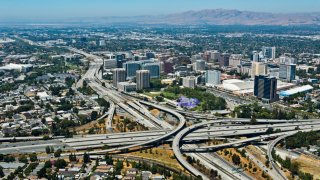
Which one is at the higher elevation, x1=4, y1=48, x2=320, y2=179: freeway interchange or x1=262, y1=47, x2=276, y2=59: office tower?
x1=262, y1=47, x2=276, y2=59: office tower

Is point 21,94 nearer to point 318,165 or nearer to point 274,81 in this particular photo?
point 274,81

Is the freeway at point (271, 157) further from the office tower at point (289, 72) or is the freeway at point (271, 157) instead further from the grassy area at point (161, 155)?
the office tower at point (289, 72)

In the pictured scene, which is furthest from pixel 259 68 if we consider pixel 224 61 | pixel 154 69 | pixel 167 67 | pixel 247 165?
pixel 247 165

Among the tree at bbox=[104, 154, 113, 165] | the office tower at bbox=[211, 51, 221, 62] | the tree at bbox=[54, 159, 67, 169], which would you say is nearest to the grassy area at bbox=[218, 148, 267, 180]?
the tree at bbox=[104, 154, 113, 165]

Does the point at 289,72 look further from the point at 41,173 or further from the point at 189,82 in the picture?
the point at 41,173

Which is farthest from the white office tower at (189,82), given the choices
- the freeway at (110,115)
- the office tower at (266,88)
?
the freeway at (110,115)

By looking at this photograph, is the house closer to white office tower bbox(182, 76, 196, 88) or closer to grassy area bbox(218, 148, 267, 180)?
grassy area bbox(218, 148, 267, 180)

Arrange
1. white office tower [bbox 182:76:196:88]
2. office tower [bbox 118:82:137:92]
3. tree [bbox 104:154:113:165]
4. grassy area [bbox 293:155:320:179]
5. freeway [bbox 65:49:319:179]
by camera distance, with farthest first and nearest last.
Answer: white office tower [bbox 182:76:196:88], office tower [bbox 118:82:137:92], freeway [bbox 65:49:319:179], tree [bbox 104:154:113:165], grassy area [bbox 293:155:320:179]
